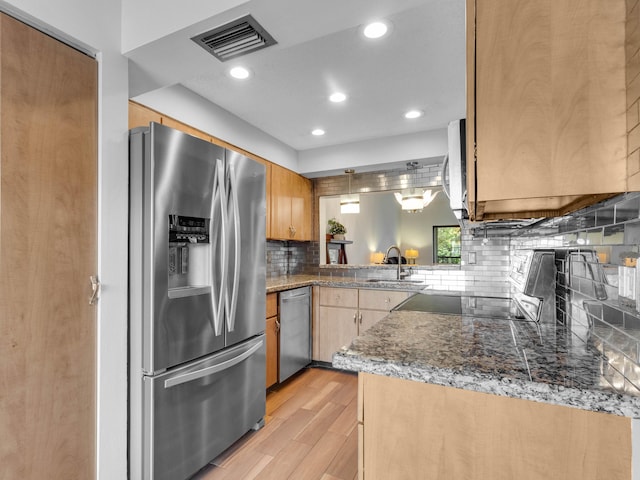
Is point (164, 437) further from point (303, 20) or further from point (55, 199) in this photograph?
point (303, 20)

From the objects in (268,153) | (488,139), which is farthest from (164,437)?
(268,153)

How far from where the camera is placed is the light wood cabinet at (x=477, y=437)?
712 mm

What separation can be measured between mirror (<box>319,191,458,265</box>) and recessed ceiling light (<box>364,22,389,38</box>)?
325 centimetres

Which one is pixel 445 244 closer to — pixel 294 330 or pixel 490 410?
pixel 294 330

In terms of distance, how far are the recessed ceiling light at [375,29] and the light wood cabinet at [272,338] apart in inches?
77.3

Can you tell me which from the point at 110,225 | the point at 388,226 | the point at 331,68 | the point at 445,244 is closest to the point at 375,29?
the point at 331,68

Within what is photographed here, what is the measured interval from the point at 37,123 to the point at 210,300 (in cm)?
107

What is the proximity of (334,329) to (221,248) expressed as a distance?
188cm

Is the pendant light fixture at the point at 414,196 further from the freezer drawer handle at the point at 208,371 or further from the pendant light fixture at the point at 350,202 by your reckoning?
the freezer drawer handle at the point at 208,371

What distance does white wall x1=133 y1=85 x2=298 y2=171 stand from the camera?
2.26 meters

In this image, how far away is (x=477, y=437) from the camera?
809 mm

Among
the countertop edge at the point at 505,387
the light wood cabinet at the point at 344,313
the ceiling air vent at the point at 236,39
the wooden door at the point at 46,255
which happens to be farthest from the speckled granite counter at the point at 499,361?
the light wood cabinet at the point at 344,313

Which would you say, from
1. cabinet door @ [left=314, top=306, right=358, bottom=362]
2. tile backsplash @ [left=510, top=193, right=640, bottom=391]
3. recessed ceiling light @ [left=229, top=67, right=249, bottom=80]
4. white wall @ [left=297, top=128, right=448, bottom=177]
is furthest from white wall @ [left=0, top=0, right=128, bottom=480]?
white wall @ [left=297, top=128, right=448, bottom=177]

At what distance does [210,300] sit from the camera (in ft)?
6.04
